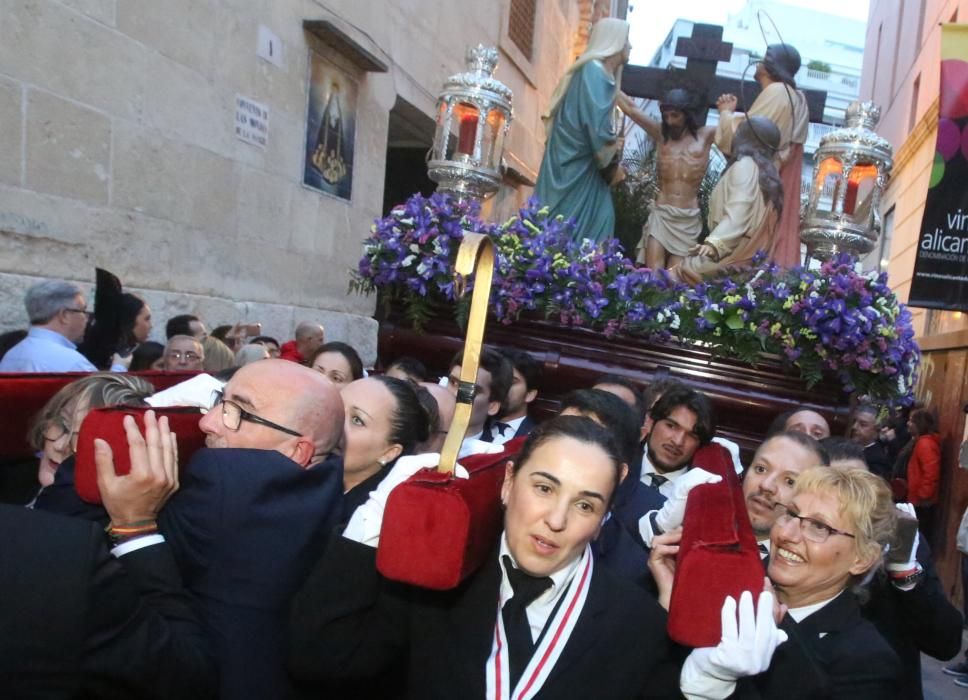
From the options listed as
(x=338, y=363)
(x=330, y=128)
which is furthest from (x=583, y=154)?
(x=330, y=128)

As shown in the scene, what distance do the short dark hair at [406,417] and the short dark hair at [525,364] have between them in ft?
4.82

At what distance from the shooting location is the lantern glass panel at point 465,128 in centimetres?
539

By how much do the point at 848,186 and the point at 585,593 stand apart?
13.4 ft

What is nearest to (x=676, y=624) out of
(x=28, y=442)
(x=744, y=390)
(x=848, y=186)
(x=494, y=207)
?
(x=28, y=442)

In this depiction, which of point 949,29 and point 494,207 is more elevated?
point 949,29

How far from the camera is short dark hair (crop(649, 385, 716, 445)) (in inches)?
145

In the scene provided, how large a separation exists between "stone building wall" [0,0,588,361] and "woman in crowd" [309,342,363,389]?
1.81 m

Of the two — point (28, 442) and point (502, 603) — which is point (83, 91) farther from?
point (502, 603)

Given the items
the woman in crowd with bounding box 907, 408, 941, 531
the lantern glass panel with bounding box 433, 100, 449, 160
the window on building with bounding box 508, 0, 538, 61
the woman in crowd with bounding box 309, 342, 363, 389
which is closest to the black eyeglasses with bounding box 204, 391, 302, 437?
the woman in crowd with bounding box 309, 342, 363, 389

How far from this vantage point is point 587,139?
5711 millimetres

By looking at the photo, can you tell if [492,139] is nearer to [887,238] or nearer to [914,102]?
[914,102]

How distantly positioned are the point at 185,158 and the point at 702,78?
3.94 m

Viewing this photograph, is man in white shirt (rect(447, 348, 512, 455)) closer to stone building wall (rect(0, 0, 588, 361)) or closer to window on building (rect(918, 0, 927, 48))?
stone building wall (rect(0, 0, 588, 361))

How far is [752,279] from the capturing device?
182 inches
